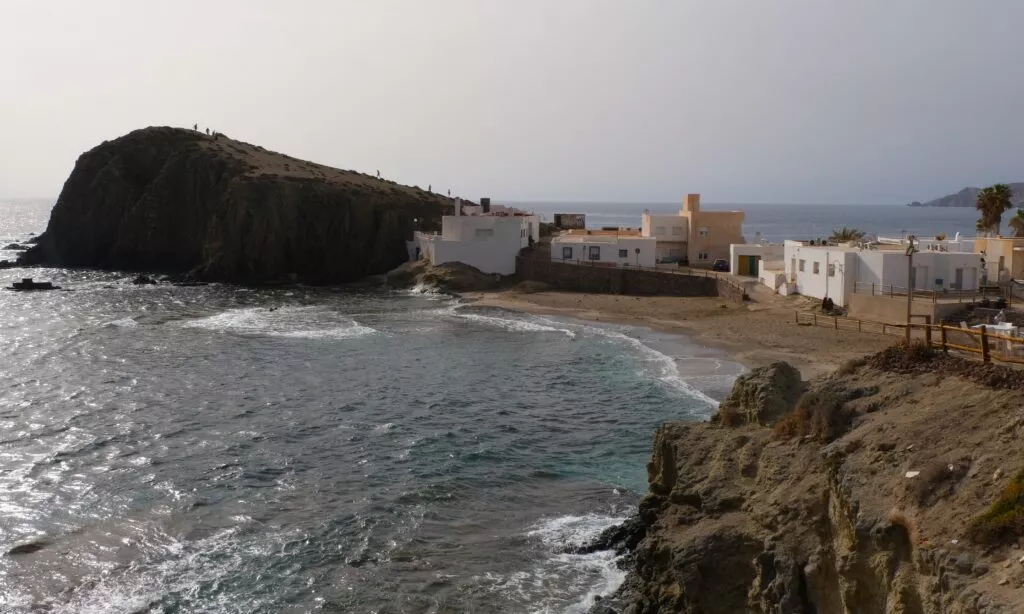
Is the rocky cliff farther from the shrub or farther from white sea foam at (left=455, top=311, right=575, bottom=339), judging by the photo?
the shrub

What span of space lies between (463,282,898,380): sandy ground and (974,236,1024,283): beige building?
372 inches

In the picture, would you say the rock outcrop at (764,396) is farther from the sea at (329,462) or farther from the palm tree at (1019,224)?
the palm tree at (1019,224)

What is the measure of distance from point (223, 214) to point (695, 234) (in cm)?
4191

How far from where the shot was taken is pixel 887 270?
43.9 m

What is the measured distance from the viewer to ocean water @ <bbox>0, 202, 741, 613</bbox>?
1833 centimetres

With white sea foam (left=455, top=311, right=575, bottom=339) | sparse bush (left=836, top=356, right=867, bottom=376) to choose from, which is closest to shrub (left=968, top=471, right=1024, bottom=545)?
sparse bush (left=836, top=356, right=867, bottom=376)

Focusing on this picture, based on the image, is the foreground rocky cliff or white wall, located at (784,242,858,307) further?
white wall, located at (784,242,858,307)

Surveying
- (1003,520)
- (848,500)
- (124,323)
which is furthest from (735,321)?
(1003,520)

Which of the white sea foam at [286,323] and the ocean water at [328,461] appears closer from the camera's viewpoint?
the ocean water at [328,461]

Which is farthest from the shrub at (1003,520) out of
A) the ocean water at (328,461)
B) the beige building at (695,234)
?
the beige building at (695,234)

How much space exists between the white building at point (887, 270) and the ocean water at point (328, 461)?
359 inches

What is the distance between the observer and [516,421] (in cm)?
3053

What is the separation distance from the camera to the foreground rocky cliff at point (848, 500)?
10.3 m

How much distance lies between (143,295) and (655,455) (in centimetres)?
5826
